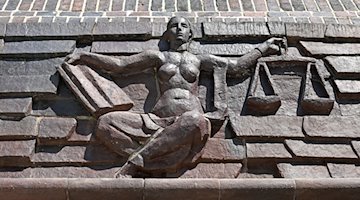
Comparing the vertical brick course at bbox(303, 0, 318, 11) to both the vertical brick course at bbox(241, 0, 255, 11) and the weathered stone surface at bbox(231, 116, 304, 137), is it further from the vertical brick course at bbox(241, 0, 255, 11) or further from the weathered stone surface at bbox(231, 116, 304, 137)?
the weathered stone surface at bbox(231, 116, 304, 137)

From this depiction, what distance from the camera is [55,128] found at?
14.2 feet

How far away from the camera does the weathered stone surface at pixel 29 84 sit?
4504 mm

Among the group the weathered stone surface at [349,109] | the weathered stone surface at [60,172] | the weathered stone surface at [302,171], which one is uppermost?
the weathered stone surface at [349,109]

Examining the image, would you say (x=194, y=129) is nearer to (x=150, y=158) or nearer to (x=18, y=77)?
(x=150, y=158)

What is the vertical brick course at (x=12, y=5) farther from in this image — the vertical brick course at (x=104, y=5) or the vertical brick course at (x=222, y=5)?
the vertical brick course at (x=222, y=5)

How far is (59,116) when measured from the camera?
4.42 metres

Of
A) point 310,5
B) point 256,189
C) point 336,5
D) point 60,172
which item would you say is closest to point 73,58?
point 60,172

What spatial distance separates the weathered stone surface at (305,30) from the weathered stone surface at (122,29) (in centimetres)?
108

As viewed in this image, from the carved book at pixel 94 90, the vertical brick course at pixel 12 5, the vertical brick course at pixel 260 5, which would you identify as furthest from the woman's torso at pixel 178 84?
the vertical brick course at pixel 12 5

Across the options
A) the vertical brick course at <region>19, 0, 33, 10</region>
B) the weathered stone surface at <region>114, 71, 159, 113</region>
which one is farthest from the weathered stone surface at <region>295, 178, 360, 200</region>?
the vertical brick course at <region>19, 0, 33, 10</region>

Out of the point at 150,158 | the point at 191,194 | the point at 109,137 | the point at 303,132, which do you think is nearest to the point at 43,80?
the point at 109,137

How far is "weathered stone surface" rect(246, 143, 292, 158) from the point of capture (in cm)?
419

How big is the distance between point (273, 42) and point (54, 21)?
1756 mm

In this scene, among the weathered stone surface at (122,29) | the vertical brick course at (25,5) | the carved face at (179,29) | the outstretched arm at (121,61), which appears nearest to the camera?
the outstretched arm at (121,61)
